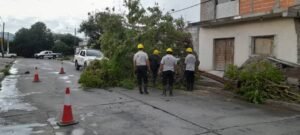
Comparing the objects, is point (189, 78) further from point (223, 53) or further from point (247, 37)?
point (223, 53)

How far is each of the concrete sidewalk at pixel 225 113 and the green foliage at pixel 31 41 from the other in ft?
223

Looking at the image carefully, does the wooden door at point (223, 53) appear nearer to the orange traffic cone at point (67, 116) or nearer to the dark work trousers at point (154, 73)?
the dark work trousers at point (154, 73)

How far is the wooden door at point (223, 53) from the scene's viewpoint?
17750mm

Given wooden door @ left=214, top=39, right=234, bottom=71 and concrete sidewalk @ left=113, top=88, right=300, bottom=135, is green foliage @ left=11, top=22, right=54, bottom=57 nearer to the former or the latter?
wooden door @ left=214, top=39, right=234, bottom=71

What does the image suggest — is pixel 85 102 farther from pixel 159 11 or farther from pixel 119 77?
pixel 159 11

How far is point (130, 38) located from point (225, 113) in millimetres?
7631

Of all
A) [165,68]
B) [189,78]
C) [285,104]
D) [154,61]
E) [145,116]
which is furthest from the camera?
[154,61]

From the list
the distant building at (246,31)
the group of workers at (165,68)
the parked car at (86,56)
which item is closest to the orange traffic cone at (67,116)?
the group of workers at (165,68)

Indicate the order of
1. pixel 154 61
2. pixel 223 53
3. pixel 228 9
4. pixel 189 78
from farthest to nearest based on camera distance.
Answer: pixel 223 53, pixel 228 9, pixel 154 61, pixel 189 78

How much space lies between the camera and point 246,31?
16281mm

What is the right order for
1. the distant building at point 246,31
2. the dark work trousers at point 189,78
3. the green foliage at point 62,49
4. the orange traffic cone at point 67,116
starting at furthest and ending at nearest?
the green foliage at point 62,49
the dark work trousers at point 189,78
the distant building at point 246,31
the orange traffic cone at point 67,116

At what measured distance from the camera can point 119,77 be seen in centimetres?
1652

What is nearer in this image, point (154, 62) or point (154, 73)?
point (154, 62)

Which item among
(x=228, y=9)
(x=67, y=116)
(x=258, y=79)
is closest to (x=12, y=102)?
(x=67, y=116)
